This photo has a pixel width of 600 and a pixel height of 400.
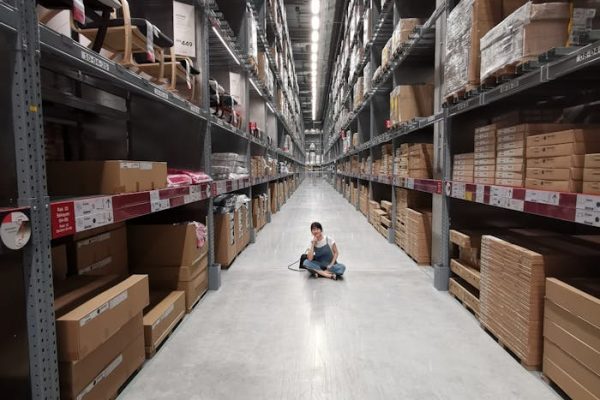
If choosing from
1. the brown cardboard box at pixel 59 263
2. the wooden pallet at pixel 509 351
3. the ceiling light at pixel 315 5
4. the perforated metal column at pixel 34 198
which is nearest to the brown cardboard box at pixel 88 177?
the brown cardboard box at pixel 59 263

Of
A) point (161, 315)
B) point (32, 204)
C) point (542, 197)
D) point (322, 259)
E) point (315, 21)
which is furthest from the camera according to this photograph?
point (315, 21)

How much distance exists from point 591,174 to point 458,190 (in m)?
1.30

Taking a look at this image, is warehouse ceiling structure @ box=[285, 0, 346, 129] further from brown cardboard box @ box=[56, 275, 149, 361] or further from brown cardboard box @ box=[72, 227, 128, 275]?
brown cardboard box @ box=[56, 275, 149, 361]

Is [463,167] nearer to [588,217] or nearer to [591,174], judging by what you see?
[591,174]

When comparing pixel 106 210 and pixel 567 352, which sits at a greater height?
pixel 106 210

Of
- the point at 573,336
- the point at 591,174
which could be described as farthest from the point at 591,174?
the point at 573,336

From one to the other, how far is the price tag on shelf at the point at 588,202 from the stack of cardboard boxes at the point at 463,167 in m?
1.31

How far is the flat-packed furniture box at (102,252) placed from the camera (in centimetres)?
217

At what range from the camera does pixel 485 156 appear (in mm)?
2688

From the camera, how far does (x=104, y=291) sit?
6.15ft

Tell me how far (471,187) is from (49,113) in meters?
3.44

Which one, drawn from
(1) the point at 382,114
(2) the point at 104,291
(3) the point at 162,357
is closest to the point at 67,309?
(2) the point at 104,291

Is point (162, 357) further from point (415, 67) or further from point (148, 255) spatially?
point (415, 67)

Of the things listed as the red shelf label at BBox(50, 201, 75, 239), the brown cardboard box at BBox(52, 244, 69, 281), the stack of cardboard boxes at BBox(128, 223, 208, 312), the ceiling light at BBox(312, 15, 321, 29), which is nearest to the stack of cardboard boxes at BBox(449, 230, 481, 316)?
the stack of cardboard boxes at BBox(128, 223, 208, 312)
